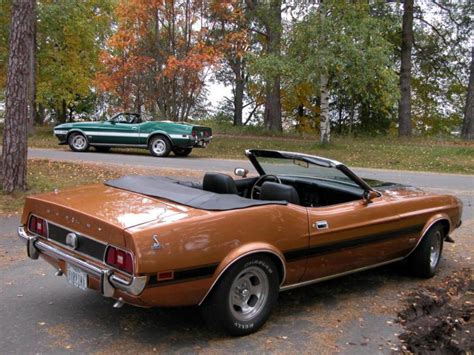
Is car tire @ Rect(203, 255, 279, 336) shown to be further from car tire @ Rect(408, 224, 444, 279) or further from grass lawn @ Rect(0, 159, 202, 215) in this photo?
grass lawn @ Rect(0, 159, 202, 215)

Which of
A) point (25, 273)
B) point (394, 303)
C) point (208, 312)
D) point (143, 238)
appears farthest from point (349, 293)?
point (25, 273)

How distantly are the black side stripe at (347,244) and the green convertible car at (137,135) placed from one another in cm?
1275

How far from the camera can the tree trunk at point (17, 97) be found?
822 centimetres

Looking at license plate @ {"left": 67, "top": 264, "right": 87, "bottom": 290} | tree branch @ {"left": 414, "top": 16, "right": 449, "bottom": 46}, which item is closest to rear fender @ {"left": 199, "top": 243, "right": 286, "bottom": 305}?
license plate @ {"left": 67, "top": 264, "right": 87, "bottom": 290}

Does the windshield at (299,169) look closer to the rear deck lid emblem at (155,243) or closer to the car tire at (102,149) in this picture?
the rear deck lid emblem at (155,243)

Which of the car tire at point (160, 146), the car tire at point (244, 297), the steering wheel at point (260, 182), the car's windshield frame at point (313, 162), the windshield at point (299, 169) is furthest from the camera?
the car tire at point (160, 146)

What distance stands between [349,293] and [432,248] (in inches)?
45.7

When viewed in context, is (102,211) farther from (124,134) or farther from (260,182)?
(124,134)

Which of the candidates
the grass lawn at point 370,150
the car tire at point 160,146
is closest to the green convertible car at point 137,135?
the car tire at point 160,146

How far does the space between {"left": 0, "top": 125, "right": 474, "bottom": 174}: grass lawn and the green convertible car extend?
3.57 feet

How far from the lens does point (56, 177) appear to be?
1050cm

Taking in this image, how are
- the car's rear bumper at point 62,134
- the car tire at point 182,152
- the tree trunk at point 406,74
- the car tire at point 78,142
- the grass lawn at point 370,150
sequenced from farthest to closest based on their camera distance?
the tree trunk at point 406,74 → the car's rear bumper at point 62,134 → the car tire at point 78,142 → the car tire at point 182,152 → the grass lawn at point 370,150

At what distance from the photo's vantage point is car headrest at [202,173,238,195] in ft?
14.2

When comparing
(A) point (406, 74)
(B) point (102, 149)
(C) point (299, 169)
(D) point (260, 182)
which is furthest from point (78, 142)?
(A) point (406, 74)
